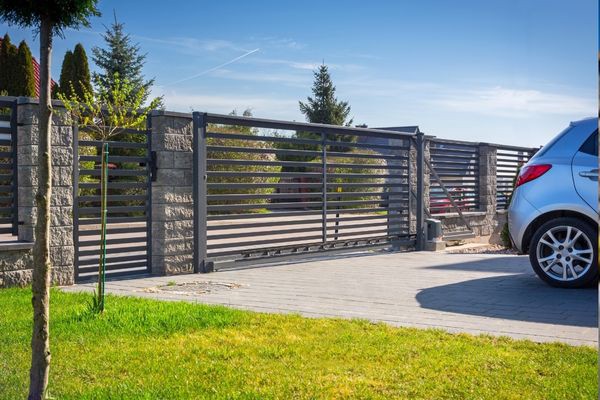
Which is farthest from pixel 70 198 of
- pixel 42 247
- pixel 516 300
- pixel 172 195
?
pixel 516 300

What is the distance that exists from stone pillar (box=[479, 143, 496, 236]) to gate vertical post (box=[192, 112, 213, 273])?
352 inches

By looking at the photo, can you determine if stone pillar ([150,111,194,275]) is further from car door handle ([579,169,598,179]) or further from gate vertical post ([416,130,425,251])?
gate vertical post ([416,130,425,251])

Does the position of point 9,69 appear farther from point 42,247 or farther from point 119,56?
point 42,247

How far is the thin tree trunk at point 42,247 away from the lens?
3.89 meters

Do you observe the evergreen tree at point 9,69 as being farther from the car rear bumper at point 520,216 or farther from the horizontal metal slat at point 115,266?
the car rear bumper at point 520,216

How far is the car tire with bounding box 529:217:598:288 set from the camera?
8.01m

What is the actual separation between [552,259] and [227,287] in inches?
151

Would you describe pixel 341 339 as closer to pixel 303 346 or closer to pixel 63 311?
pixel 303 346

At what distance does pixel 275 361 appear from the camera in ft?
16.0

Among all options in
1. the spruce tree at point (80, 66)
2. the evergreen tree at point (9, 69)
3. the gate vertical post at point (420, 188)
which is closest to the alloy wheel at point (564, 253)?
the gate vertical post at point (420, 188)

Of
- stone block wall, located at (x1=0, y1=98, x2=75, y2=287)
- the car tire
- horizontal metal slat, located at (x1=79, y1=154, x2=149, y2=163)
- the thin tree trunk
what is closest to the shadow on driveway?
the car tire

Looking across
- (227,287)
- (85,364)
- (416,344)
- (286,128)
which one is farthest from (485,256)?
(85,364)

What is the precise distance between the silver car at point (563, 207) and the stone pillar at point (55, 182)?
5.37 m

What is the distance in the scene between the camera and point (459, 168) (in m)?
16.5
